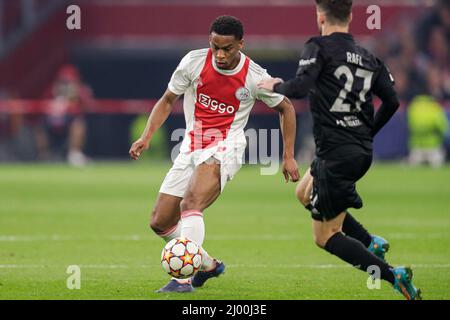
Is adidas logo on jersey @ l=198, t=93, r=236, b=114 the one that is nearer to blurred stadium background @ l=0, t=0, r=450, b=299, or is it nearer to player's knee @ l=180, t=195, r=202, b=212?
player's knee @ l=180, t=195, r=202, b=212

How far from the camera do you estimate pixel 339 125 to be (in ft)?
26.6

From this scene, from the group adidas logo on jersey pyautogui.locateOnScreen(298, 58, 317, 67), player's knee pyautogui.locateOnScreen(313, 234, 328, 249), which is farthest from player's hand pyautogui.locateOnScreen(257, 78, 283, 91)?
player's knee pyautogui.locateOnScreen(313, 234, 328, 249)

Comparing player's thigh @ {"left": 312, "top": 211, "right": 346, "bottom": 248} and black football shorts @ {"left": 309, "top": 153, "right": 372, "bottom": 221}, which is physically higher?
black football shorts @ {"left": 309, "top": 153, "right": 372, "bottom": 221}

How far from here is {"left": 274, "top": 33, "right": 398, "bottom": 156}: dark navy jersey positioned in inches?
314

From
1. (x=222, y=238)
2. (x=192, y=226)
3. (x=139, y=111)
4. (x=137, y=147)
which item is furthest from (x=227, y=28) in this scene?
(x=139, y=111)

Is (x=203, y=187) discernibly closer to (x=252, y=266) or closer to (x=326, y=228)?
(x=326, y=228)

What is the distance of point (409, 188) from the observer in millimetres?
20109

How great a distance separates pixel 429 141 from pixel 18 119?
10.8 meters

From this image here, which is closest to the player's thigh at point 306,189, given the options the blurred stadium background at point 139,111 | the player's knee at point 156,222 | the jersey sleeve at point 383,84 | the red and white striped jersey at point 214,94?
the red and white striped jersey at point 214,94

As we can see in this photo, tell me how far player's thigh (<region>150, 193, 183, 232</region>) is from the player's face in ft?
3.96

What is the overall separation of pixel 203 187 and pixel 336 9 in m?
1.90

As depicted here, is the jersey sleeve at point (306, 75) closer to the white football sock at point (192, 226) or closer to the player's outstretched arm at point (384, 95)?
the player's outstretched arm at point (384, 95)

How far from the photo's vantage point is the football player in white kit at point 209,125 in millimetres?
9172

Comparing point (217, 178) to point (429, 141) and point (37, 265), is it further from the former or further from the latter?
point (429, 141)
